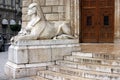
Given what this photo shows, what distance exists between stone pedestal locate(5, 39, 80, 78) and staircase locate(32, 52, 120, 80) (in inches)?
8.7

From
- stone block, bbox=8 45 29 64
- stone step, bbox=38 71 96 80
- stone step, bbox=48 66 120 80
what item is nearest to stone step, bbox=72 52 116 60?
stone step, bbox=48 66 120 80

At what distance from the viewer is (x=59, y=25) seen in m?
9.09

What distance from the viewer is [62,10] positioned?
14.3 m

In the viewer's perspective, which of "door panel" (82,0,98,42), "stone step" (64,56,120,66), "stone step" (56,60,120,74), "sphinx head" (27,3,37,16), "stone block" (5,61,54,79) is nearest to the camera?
"stone step" (56,60,120,74)

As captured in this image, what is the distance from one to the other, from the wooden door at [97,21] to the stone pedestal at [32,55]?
5.78m

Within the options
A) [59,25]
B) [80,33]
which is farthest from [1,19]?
[59,25]

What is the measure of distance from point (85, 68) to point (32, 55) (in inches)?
66.2

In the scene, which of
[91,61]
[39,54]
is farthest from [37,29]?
[91,61]

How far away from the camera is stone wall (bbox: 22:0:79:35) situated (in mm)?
14281

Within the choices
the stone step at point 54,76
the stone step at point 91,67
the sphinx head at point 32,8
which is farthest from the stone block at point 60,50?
the sphinx head at point 32,8

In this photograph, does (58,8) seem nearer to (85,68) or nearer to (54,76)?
(85,68)

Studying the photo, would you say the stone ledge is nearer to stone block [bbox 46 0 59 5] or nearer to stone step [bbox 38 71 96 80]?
stone step [bbox 38 71 96 80]

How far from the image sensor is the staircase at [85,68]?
6.81 m

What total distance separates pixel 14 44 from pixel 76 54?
1.96m
